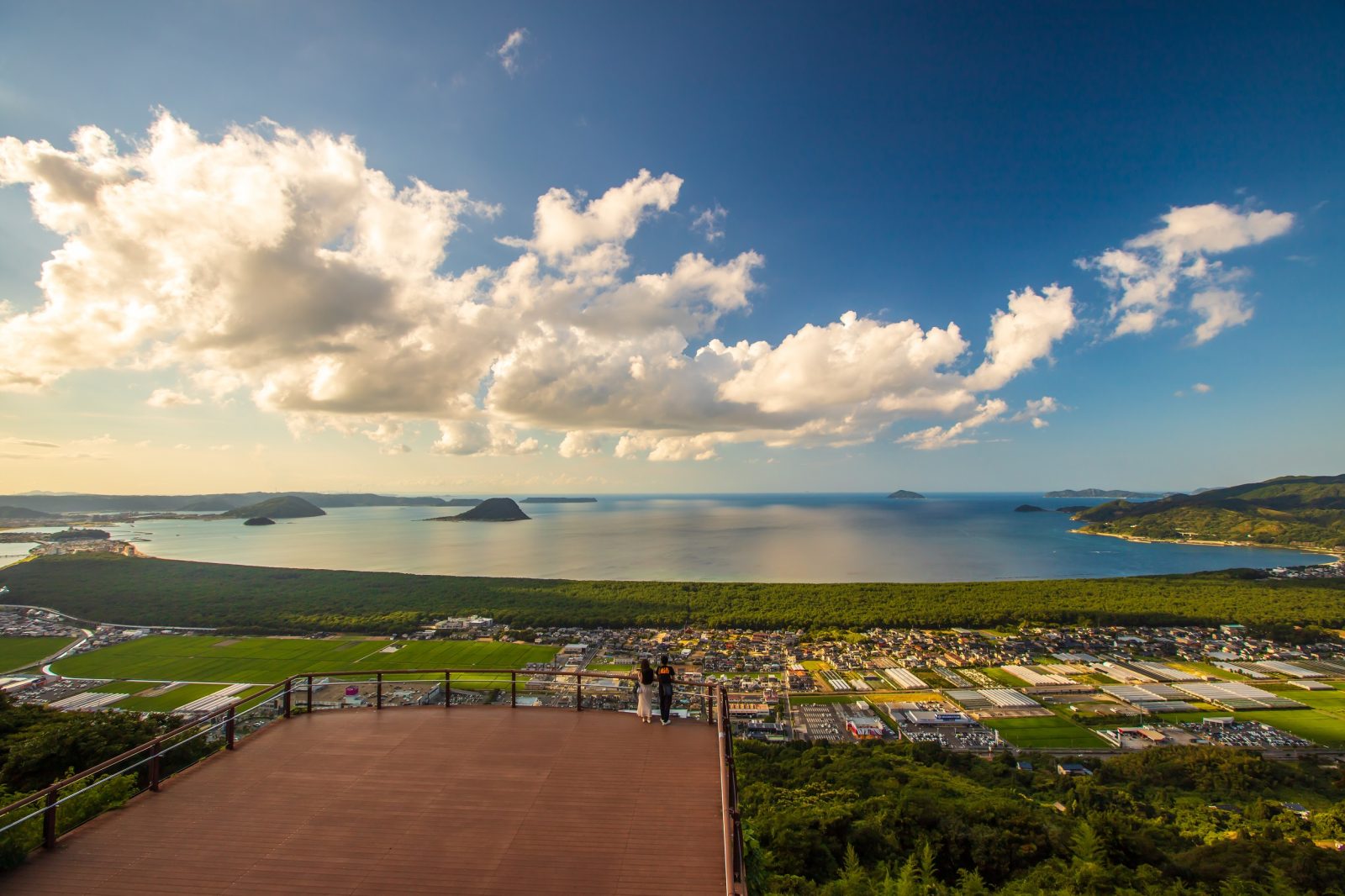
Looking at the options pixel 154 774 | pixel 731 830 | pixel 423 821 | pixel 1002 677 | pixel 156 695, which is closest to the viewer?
pixel 731 830

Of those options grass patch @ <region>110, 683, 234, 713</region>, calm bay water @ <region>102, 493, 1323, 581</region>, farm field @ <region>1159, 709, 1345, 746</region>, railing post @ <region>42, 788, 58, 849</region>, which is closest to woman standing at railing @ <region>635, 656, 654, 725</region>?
railing post @ <region>42, 788, 58, 849</region>

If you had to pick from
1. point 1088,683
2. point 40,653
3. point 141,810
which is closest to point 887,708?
point 1088,683

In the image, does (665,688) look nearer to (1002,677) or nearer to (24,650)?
(1002,677)

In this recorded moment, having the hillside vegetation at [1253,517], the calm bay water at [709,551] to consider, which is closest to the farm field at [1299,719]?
the calm bay water at [709,551]

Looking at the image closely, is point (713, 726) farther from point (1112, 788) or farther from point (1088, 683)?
point (1088, 683)

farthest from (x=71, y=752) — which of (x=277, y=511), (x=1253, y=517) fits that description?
(x=277, y=511)
